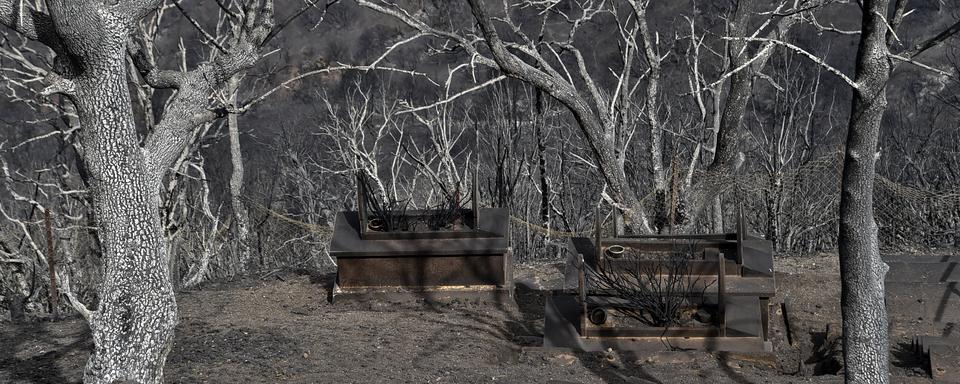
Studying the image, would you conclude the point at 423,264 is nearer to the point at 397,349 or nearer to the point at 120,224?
the point at 397,349

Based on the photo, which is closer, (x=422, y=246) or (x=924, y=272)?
(x=924, y=272)

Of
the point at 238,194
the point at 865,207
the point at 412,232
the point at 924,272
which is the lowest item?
the point at 924,272

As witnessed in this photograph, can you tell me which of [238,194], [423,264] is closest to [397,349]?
[423,264]

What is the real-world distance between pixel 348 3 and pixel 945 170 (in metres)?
24.8

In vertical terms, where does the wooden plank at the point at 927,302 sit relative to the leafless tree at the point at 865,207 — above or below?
below

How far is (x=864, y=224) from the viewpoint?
5551 millimetres

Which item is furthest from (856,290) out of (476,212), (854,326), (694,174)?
(694,174)

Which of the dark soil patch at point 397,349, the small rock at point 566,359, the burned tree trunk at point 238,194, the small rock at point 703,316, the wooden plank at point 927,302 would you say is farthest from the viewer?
the burned tree trunk at point 238,194

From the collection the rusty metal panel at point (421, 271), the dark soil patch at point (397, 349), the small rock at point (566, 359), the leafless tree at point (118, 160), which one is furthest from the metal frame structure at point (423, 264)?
the leafless tree at point (118, 160)

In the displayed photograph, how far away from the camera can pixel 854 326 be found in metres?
5.65

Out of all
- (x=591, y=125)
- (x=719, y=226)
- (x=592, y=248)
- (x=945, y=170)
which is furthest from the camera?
(x=945, y=170)

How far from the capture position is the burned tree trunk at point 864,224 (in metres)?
5.34

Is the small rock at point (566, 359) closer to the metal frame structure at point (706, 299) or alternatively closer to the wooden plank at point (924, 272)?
the metal frame structure at point (706, 299)

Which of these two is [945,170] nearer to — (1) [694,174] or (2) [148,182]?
(1) [694,174]
